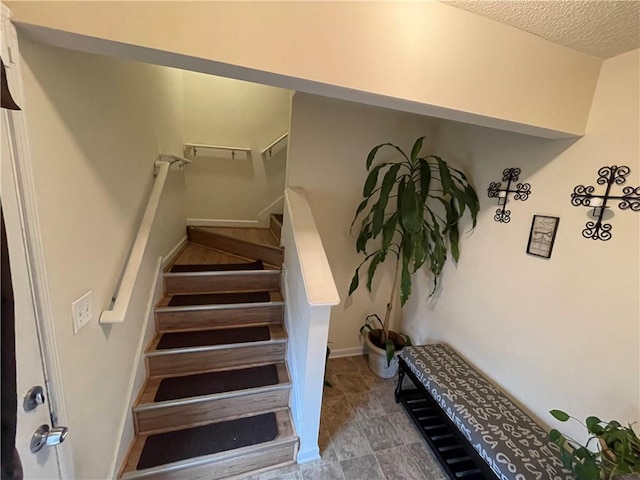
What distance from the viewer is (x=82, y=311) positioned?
1.01 meters

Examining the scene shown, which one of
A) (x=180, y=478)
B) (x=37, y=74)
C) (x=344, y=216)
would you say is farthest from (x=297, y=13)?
(x=180, y=478)

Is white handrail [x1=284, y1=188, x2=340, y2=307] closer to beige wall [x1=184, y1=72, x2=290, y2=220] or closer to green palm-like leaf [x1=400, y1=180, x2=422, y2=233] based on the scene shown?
green palm-like leaf [x1=400, y1=180, x2=422, y2=233]

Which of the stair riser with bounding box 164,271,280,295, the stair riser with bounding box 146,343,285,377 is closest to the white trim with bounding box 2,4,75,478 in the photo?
the stair riser with bounding box 146,343,285,377

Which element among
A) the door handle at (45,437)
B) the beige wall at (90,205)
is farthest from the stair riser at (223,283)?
the door handle at (45,437)

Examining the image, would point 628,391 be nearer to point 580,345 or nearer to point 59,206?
point 580,345

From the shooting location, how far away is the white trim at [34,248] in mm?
674

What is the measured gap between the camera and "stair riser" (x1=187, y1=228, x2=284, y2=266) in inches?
96.3

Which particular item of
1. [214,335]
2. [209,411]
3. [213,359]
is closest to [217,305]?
[214,335]

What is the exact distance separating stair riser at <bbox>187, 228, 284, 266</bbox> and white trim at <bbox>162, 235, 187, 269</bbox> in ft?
0.47

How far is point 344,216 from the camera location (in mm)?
2381

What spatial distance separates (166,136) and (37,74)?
1.61 m

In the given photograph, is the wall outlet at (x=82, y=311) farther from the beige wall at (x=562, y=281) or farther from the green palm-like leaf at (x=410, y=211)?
the beige wall at (x=562, y=281)

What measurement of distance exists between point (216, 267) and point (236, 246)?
37 cm

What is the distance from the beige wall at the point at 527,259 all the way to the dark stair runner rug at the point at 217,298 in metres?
0.74
